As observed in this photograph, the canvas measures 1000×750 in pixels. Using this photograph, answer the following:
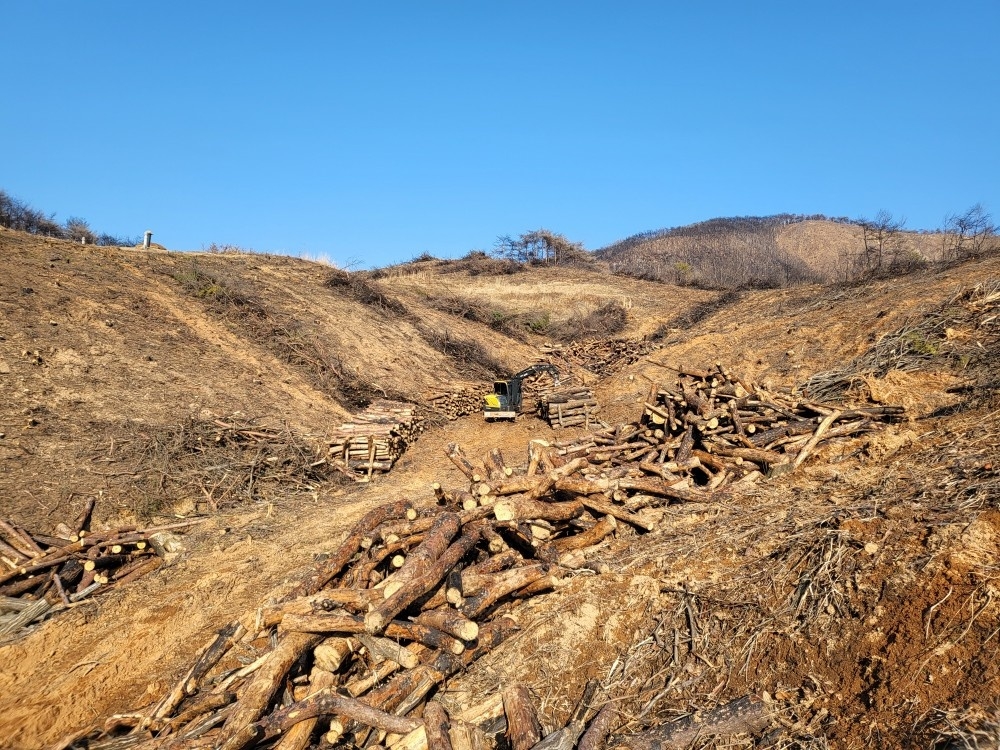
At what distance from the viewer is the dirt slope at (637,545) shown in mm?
3801

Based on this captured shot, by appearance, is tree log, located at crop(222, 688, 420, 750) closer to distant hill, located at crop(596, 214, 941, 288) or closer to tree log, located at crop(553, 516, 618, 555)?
tree log, located at crop(553, 516, 618, 555)

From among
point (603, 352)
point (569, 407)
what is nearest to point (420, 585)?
point (569, 407)

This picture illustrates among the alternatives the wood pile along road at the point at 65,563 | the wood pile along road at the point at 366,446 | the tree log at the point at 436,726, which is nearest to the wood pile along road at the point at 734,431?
the tree log at the point at 436,726

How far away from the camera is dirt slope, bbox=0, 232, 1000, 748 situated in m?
3.80

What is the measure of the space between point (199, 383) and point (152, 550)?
6.17m

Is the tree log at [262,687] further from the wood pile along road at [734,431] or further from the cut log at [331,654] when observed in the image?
the wood pile along road at [734,431]

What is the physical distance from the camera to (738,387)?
30.2ft

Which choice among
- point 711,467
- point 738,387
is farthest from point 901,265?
point 711,467

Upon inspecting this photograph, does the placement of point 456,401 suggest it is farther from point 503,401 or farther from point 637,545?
point 637,545

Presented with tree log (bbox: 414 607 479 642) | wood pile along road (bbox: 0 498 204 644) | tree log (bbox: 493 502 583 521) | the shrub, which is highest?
the shrub

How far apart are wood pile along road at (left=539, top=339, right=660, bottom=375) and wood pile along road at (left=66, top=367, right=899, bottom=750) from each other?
15.7m

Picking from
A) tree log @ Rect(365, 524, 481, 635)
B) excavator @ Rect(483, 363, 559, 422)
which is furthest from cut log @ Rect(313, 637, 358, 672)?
excavator @ Rect(483, 363, 559, 422)

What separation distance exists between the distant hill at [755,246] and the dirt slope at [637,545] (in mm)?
37015

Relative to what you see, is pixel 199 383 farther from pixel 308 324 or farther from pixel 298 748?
pixel 298 748
